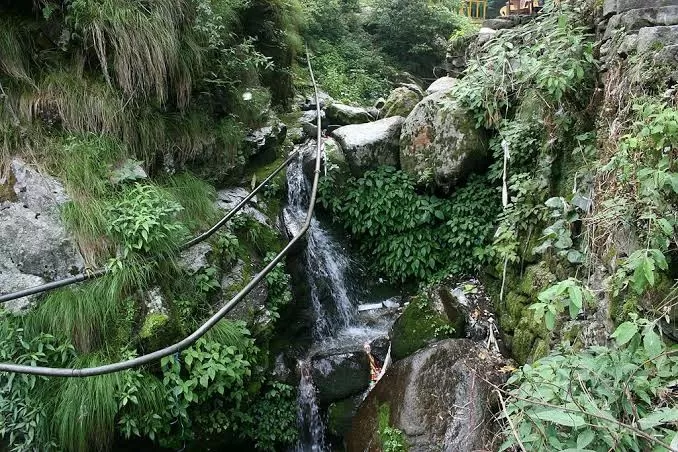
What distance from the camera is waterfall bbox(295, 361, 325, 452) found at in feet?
15.1

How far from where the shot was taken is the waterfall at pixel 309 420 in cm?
461

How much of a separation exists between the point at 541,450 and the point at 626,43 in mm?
2841

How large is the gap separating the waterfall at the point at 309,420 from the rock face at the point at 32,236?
7.91 feet

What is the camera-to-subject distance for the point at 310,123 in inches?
305

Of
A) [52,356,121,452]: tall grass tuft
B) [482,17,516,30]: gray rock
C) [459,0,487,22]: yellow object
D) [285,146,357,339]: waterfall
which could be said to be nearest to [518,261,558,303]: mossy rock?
[285,146,357,339]: waterfall

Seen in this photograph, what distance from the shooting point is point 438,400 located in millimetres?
3875

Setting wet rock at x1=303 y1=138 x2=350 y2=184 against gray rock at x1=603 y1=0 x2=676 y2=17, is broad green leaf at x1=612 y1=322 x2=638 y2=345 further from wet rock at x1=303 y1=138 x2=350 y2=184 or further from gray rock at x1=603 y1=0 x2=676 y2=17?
wet rock at x1=303 y1=138 x2=350 y2=184

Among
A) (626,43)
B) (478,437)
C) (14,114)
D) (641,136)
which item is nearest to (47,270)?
(14,114)

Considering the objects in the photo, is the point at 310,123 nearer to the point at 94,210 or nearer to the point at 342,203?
the point at 342,203

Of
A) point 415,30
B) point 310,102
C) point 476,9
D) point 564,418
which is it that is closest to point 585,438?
point 564,418

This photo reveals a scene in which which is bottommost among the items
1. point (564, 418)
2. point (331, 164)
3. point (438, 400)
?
point (438, 400)

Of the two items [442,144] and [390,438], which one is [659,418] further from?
[442,144]

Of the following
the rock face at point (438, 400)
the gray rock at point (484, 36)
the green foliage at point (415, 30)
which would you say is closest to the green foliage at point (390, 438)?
the rock face at point (438, 400)

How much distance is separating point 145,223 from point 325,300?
2.71m
